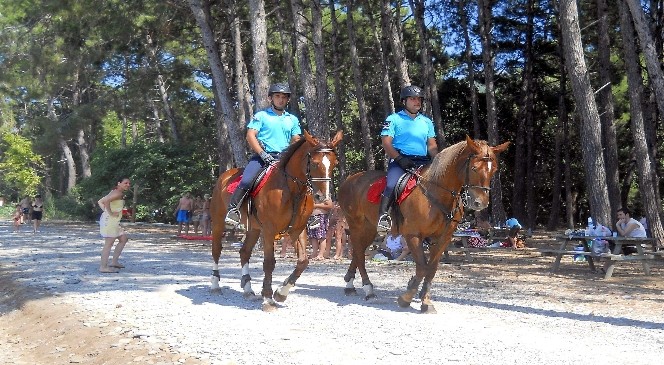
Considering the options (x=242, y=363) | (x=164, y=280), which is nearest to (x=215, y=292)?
(x=164, y=280)

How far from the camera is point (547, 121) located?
40.2 meters

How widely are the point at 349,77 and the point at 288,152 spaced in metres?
32.3

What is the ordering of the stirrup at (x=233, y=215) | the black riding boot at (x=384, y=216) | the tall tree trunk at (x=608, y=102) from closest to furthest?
1. the black riding boot at (x=384, y=216)
2. the stirrup at (x=233, y=215)
3. the tall tree trunk at (x=608, y=102)

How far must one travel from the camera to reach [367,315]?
907 cm

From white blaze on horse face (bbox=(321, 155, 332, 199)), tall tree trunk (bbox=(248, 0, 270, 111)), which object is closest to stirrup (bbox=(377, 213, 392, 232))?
white blaze on horse face (bbox=(321, 155, 332, 199))

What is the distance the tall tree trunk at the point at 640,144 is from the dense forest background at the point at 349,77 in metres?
0.06

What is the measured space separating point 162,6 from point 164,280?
48.0 feet

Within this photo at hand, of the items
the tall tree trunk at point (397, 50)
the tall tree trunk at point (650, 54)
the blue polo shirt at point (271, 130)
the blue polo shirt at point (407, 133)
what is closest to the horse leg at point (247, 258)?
the blue polo shirt at point (271, 130)

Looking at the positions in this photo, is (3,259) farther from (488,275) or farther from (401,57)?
(401,57)

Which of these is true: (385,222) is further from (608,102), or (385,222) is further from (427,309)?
(608,102)

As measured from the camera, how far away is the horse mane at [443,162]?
9180 millimetres

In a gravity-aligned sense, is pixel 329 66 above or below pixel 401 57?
above

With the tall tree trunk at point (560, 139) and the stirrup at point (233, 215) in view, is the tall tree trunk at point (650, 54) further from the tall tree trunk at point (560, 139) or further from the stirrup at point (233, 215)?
the tall tree trunk at point (560, 139)

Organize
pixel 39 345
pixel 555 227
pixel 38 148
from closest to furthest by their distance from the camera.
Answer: pixel 39 345 < pixel 555 227 < pixel 38 148
